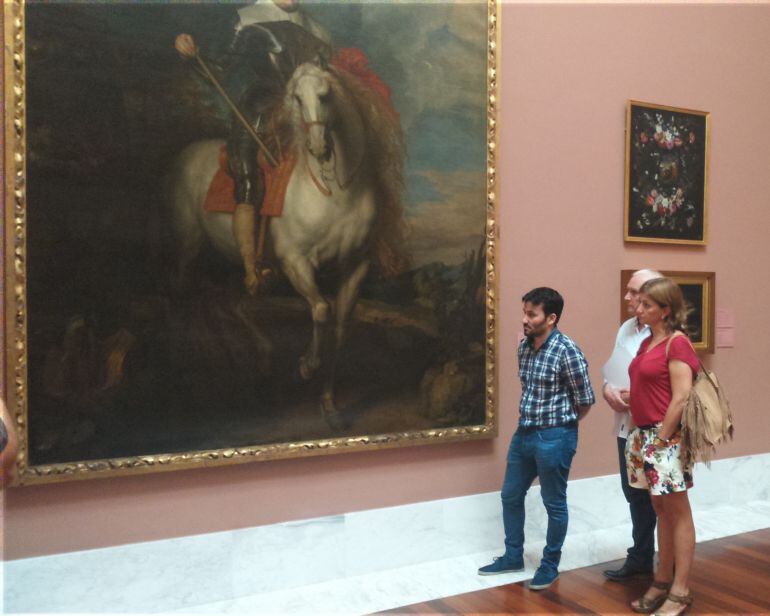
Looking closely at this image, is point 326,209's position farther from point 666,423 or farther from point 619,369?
point 666,423

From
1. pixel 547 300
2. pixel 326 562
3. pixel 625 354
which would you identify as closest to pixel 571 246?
pixel 625 354

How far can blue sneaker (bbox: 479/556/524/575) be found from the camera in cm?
516

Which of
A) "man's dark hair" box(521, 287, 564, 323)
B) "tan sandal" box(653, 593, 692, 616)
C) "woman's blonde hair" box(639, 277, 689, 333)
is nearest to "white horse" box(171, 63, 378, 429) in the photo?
"man's dark hair" box(521, 287, 564, 323)

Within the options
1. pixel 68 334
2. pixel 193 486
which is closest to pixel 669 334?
pixel 193 486

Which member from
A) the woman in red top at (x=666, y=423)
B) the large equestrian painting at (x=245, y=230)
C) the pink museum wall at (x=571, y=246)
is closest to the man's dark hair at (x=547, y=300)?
the woman in red top at (x=666, y=423)

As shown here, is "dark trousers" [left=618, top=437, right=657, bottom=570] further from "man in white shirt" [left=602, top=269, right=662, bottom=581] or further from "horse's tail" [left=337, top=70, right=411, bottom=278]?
"horse's tail" [left=337, top=70, right=411, bottom=278]

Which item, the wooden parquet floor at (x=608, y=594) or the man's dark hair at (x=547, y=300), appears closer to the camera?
the wooden parquet floor at (x=608, y=594)

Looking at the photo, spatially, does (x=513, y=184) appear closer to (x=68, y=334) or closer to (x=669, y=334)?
(x=669, y=334)

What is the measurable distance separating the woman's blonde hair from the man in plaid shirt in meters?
0.62

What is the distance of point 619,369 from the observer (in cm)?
525

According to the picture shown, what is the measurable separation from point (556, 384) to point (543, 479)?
64 cm

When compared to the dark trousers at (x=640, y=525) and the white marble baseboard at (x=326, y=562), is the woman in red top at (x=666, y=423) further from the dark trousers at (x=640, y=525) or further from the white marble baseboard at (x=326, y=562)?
the white marble baseboard at (x=326, y=562)

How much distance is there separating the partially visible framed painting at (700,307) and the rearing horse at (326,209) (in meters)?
3.07

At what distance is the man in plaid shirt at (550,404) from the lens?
4852 mm
